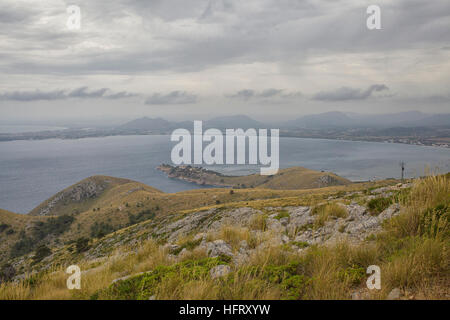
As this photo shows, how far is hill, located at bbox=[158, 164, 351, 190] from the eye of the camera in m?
119

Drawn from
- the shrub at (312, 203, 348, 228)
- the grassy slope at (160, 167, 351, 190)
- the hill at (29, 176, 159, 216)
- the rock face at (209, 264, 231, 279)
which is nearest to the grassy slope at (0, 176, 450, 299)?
the rock face at (209, 264, 231, 279)

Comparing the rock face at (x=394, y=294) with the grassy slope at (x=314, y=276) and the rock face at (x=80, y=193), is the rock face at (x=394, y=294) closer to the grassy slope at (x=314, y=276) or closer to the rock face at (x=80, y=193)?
the grassy slope at (x=314, y=276)

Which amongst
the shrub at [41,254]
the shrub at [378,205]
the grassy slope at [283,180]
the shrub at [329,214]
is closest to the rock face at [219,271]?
the shrub at [329,214]

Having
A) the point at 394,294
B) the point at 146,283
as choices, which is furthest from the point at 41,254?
the point at 394,294

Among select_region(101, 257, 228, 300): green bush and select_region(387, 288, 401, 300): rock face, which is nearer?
select_region(387, 288, 401, 300): rock face

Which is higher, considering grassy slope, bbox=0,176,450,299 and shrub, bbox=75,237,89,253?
grassy slope, bbox=0,176,450,299

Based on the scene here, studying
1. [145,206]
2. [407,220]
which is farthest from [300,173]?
[407,220]

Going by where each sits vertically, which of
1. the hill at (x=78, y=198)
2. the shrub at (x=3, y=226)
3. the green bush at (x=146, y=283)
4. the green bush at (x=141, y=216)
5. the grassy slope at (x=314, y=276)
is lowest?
the hill at (x=78, y=198)

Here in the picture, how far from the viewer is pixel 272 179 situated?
5664 inches

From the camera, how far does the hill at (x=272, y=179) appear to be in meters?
119

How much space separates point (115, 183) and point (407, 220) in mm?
138360

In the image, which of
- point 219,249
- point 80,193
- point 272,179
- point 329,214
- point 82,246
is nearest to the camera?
point 219,249

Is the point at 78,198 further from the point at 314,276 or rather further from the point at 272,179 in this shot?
the point at 314,276

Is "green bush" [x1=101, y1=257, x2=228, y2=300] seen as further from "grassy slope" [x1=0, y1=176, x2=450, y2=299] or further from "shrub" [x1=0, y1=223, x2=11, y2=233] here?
"shrub" [x1=0, y1=223, x2=11, y2=233]
